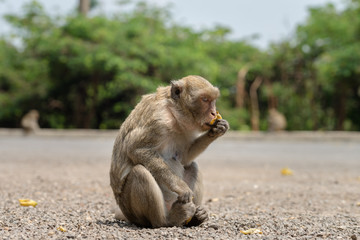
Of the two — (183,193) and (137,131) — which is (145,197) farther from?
(137,131)

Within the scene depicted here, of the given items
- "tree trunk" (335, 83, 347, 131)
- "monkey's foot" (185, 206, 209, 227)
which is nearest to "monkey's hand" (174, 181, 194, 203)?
"monkey's foot" (185, 206, 209, 227)

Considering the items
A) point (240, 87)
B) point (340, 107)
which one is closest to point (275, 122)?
point (240, 87)

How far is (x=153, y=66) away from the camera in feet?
68.2

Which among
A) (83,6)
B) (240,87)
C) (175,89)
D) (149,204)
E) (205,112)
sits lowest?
(149,204)

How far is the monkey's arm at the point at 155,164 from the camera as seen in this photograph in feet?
11.8

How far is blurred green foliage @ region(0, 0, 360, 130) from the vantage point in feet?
65.8

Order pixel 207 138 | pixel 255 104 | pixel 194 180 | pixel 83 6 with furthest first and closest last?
pixel 255 104, pixel 83 6, pixel 194 180, pixel 207 138

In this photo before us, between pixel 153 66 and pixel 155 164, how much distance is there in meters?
17.4

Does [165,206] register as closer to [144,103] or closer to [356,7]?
[144,103]

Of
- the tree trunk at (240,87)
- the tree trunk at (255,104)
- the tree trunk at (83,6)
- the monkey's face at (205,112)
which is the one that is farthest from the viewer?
the tree trunk at (240,87)

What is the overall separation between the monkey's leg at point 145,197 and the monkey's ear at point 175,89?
629mm

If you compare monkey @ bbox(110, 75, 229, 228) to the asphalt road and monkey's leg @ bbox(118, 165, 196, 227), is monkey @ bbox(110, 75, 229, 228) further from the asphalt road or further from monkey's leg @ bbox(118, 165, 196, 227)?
the asphalt road

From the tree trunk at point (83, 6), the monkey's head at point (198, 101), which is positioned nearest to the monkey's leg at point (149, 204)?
the monkey's head at point (198, 101)

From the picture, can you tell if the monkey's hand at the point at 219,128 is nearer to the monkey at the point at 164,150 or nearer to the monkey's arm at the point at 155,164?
the monkey at the point at 164,150
